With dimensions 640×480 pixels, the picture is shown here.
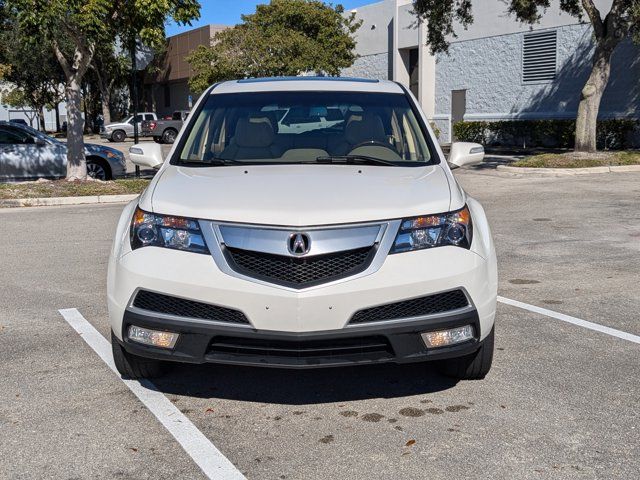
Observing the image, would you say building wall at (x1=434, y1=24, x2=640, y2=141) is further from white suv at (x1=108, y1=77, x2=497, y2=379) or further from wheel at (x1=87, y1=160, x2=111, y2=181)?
white suv at (x1=108, y1=77, x2=497, y2=379)

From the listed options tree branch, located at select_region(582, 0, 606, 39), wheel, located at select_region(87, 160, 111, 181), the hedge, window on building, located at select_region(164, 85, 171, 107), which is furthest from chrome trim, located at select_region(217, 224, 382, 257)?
window on building, located at select_region(164, 85, 171, 107)

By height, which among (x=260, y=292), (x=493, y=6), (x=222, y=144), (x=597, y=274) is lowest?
(x=597, y=274)

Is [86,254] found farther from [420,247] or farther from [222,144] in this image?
[420,247]

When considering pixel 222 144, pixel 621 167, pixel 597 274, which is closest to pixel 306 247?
pixel 222 144

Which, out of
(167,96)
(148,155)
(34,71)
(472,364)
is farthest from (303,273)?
(167,96)

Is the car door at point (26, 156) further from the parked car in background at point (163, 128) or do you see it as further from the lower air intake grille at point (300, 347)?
the parked car in background at point (163, 128)

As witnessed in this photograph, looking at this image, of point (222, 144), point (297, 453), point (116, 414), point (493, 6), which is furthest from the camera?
point (493, 6)

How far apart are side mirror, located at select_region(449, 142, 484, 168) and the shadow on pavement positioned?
153 cm

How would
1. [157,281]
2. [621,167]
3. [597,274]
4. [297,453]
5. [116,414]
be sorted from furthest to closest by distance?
1. [621,167]
2. [597,274]
3. [116,414]
4. [157,281]
5. [297,453]

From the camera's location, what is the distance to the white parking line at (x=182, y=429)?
3.57 m

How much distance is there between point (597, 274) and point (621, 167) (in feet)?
43.0

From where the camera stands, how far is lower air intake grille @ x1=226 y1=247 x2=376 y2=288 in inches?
152

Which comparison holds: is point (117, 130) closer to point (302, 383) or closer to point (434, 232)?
point (302, 383)

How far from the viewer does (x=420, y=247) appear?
403 centimetres
